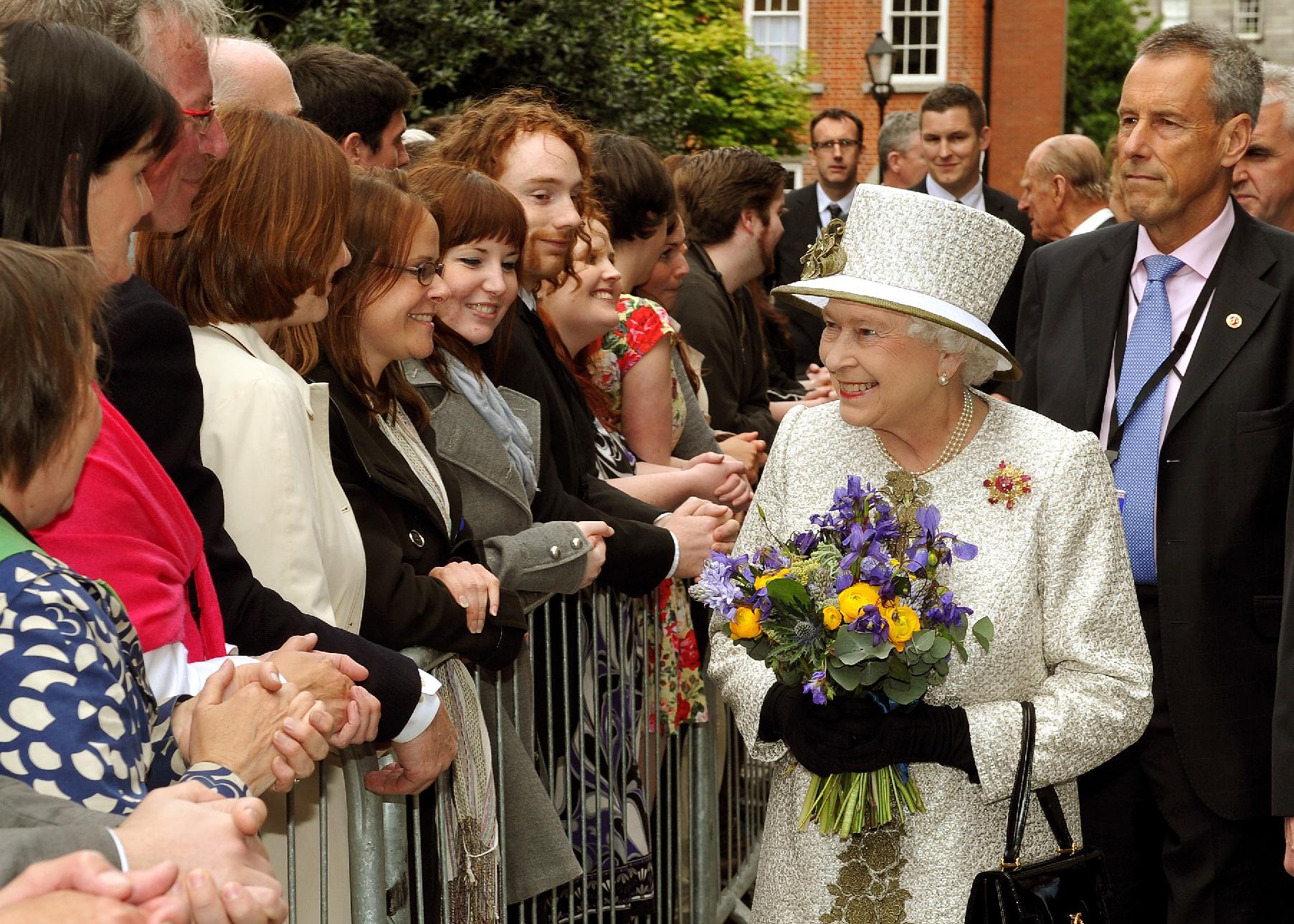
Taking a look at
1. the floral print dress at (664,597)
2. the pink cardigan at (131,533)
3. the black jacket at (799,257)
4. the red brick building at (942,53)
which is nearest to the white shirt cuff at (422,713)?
the pink cardigan at (131,533)

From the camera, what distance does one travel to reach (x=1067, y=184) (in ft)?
27.4

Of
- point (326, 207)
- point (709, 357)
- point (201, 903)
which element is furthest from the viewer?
point (709, 357)

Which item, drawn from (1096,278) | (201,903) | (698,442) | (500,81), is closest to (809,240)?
(500,81)

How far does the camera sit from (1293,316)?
383 centimetres

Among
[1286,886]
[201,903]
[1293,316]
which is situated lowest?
[1286,886]

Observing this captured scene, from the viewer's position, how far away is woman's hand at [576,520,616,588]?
11.7 feet

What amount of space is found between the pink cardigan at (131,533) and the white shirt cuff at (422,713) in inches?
22.8

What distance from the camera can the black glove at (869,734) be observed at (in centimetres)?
299

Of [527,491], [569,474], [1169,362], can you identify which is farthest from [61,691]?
[1169,362]

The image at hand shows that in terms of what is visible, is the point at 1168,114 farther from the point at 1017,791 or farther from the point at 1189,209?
the point at 1017,791

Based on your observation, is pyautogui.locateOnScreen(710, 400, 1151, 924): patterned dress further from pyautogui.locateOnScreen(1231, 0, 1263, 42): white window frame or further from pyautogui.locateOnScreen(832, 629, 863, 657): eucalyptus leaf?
pyautogui.locateOnScreen(1231, 0, 1263, 42): white window frame

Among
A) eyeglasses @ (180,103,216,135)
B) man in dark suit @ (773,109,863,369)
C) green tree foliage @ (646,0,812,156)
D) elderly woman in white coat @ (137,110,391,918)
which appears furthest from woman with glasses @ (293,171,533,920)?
green tree foliage @ (646,0,812,156)

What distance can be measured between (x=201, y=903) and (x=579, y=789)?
214 cm

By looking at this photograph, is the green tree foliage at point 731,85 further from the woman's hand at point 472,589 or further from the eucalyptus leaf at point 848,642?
the eucalyptus leaf at point 848,642
